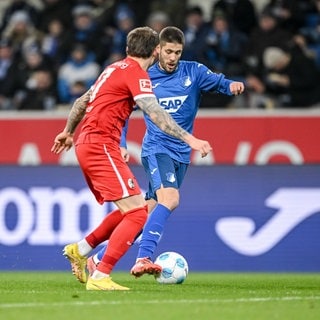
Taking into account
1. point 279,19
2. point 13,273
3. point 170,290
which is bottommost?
point 13,273

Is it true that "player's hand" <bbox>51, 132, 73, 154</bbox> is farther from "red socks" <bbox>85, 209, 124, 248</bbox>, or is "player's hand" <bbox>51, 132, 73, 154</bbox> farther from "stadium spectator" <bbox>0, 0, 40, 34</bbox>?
"stadium spectator" <bbox>0, 0, 40, 34</bbox>

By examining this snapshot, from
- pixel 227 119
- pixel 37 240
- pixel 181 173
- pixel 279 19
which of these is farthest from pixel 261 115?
pixel 181 173

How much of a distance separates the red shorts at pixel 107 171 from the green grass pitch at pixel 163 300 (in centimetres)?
81

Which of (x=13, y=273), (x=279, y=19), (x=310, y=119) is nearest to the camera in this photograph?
(x=13, y=273)

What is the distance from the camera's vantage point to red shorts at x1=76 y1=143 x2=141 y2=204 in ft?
32.4

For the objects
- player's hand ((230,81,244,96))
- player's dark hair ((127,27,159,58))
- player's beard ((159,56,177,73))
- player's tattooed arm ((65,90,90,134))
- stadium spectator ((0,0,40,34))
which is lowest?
stadium spectator ((0,0,40,34))

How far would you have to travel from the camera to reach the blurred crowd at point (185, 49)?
17.3 m

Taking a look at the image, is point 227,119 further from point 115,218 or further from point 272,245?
point 115,218

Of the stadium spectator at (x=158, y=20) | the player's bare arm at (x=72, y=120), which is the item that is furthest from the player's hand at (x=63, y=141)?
the stadium spectator at (x=158, y=20)

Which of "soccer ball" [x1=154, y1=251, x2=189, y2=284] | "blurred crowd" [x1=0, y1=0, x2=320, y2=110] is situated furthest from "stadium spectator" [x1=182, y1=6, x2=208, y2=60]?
"soccer ball" [x1=154, y1=251, x2=189, y2=284]

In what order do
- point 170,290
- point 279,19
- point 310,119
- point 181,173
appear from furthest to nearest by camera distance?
point 279,19 → point 310,119 → point 181,173 → point 170,290

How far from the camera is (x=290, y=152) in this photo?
1691 cm

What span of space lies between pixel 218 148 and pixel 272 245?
3.11 metres

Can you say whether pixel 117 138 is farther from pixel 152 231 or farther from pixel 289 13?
pixel 289 13
